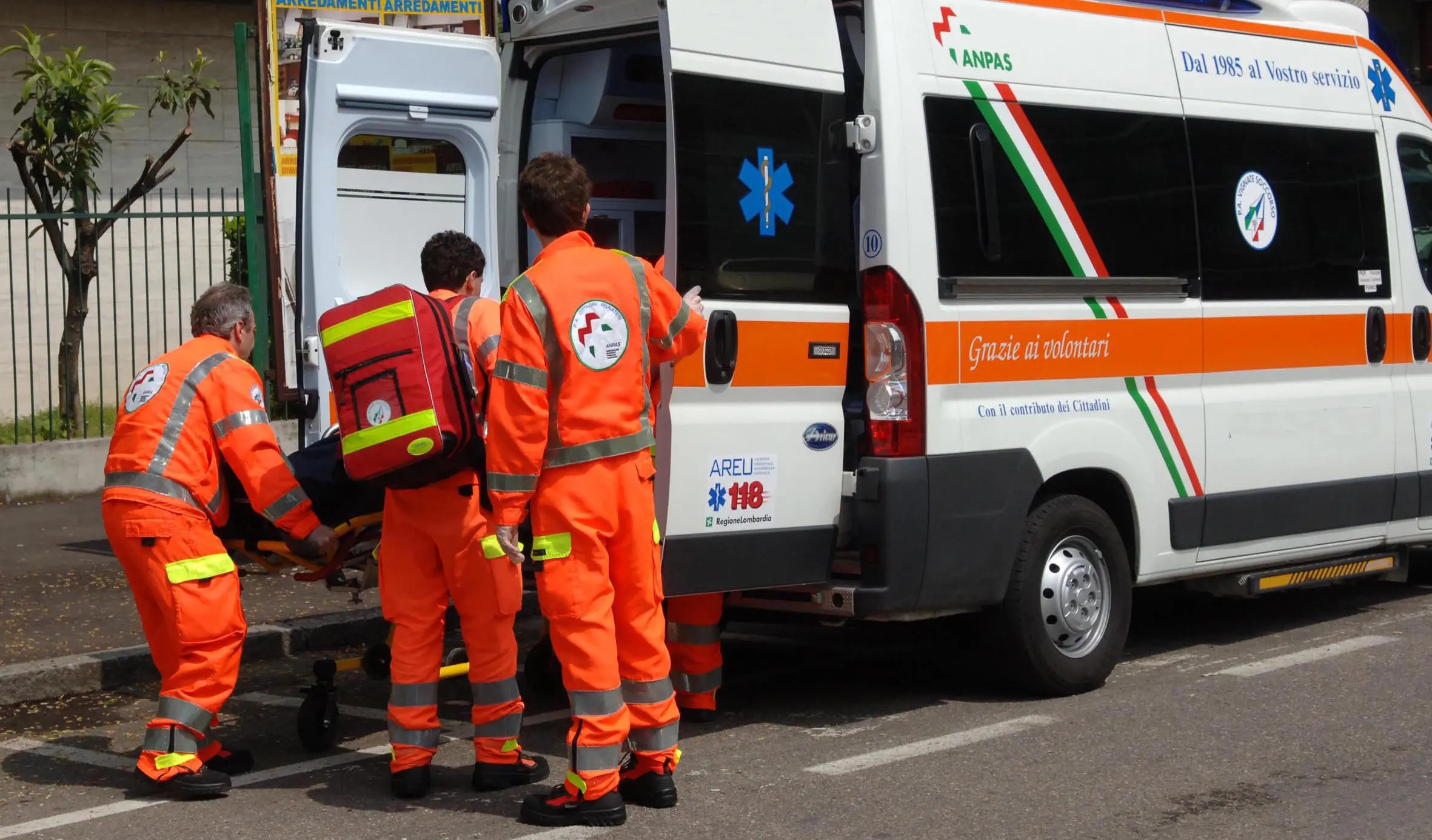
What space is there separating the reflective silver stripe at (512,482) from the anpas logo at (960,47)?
2.24 meters

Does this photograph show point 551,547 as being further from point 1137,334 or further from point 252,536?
point 1137,334

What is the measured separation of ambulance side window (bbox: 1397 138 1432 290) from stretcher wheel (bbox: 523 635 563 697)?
4.30m

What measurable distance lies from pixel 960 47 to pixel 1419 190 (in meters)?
3.06

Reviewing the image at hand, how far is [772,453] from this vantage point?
582 cm

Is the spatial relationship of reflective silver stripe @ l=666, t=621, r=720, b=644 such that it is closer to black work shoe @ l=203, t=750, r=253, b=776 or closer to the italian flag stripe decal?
black work shoe @ l=203, t=750, r=253, b=776

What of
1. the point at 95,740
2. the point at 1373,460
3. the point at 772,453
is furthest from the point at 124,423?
the point at 1373,460

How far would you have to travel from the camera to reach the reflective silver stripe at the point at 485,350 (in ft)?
18.1

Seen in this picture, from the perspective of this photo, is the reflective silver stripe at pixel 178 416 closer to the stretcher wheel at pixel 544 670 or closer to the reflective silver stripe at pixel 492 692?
the reflective silver stripe at pixel 492 692

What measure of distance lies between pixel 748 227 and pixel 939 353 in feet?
2.65

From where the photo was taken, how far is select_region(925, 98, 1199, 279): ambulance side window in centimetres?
610

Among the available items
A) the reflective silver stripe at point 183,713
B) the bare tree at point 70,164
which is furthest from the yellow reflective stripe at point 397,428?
the bare tree at point 70,164

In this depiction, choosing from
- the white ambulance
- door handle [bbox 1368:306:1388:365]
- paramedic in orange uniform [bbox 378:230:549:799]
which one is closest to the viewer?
paramedic in orange uniform [bbox 378:230:549:799]

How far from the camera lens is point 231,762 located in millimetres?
5871

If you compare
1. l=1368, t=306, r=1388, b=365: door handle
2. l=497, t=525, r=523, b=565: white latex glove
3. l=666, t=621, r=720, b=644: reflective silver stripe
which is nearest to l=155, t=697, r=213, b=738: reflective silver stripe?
l=497, t=525, r=523, b=565: white latex glove
